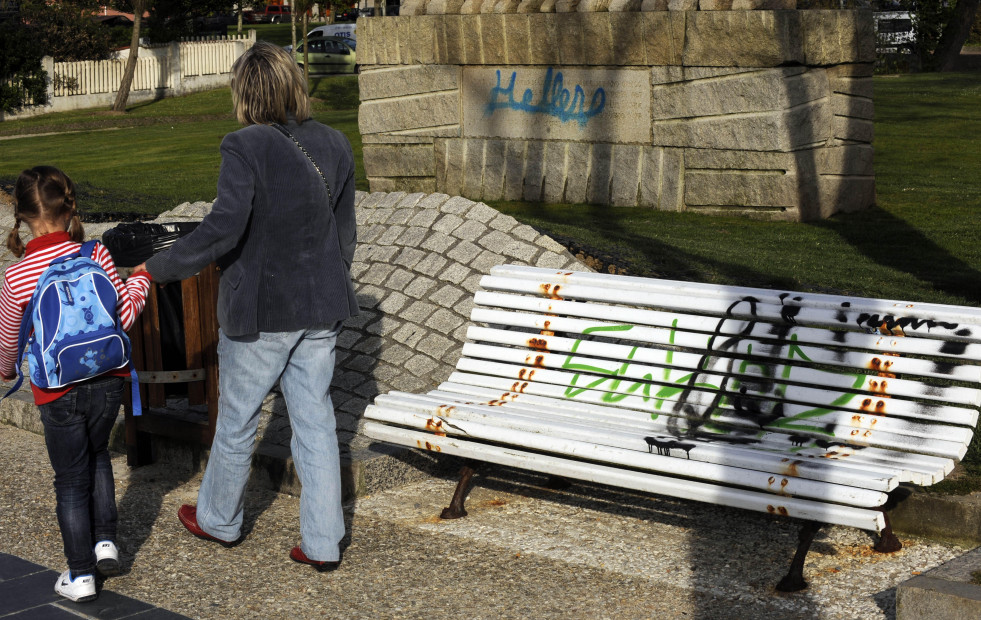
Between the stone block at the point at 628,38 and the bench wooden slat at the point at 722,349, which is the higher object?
the stone block at the point at 628,38

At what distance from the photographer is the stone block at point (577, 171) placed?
10.9 metres

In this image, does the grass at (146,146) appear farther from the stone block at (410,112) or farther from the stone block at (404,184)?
the stone block at (410,112)

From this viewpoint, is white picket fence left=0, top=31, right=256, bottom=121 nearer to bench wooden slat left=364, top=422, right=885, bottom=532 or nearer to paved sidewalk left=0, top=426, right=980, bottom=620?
paved sidewalk left=0, top=426, right=980, bottom=620

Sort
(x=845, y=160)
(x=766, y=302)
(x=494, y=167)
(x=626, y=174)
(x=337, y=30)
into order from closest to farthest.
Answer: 1. (x=766, y=302)
2. (x=845, y=160)
3. (x=626, y=174)
4. (x=494, y=167)
5. (x=337, y=30)

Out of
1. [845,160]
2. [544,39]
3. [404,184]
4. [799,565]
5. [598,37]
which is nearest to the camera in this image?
[799,565]

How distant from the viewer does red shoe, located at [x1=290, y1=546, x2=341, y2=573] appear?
4180 mm

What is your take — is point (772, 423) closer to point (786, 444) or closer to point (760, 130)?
point (786, 444)

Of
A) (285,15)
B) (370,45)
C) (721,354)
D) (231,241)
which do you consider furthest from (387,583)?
(285,15)

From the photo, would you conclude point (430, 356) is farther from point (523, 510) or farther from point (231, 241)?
point (231, 241)

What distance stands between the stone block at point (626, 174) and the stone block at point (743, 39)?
1.00m

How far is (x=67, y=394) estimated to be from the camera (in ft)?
13.0

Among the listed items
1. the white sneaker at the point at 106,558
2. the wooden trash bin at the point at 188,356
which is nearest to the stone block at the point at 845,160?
the wooden trash bin at the point at 188,356

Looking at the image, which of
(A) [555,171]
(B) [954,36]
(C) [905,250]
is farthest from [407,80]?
(B) [954,36]

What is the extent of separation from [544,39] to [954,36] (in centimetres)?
1921
